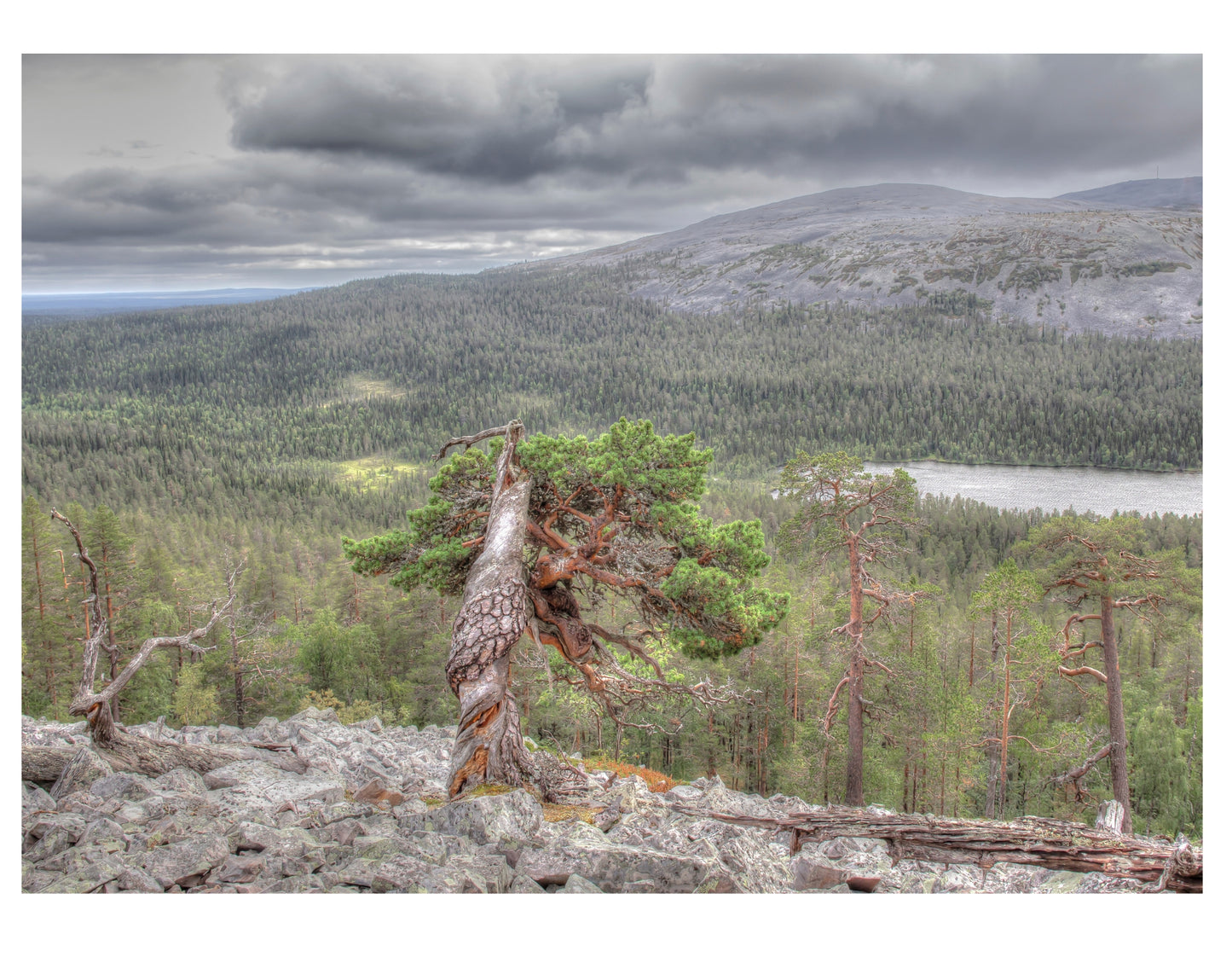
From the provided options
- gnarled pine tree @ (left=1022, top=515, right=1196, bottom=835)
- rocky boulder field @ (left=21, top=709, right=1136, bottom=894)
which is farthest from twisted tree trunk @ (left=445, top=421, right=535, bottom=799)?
gnarled pine tree @ (left=1022, top=515, right=1196, bottom=835)

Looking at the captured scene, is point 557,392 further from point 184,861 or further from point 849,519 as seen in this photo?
point 184,861

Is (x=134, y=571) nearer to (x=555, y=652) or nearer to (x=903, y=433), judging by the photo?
(x=555, y=652)

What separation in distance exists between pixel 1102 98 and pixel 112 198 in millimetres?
12620

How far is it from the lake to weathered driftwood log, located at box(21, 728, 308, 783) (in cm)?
2213

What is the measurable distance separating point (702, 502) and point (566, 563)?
1913 cm

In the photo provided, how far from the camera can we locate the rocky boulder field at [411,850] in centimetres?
434

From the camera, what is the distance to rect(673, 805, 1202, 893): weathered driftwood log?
4.48m

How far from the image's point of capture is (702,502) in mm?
25531

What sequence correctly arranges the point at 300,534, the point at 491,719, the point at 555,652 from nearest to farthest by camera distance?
the point at 491,719, the point at 555,652, the point at 300,534

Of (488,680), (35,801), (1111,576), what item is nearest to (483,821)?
(488,680)

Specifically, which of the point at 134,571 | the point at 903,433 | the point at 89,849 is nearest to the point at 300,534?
the point at 134,571

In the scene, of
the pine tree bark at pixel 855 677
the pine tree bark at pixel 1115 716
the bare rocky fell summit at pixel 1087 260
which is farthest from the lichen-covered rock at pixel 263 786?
the pine tree bark at pixel 1115 716

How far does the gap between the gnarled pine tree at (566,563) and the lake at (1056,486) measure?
17520 mm

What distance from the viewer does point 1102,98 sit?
773cm
